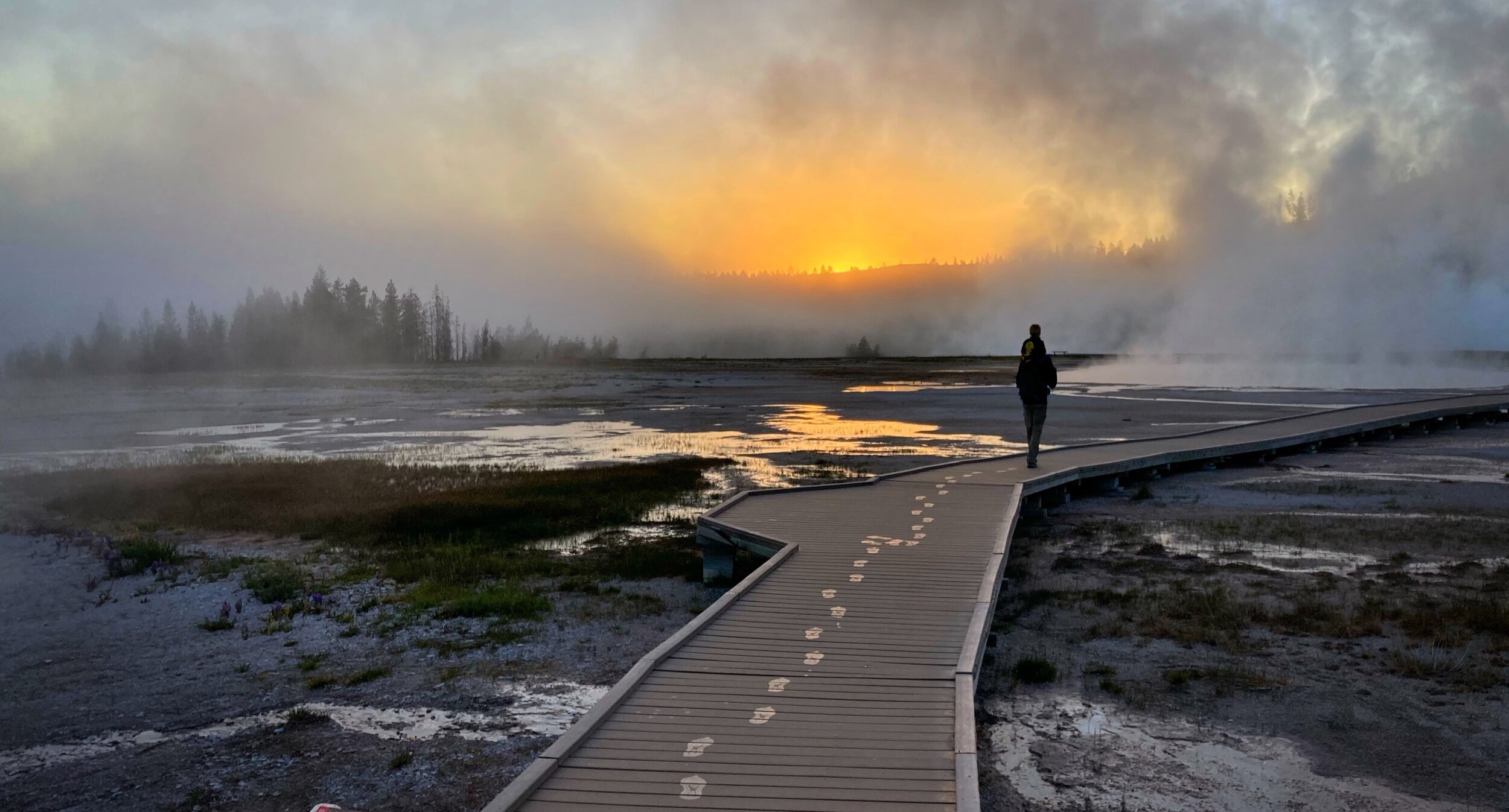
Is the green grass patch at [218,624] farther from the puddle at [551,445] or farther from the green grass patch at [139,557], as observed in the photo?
the puddle at [551,445]

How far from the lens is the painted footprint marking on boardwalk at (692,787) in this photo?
5.53 metres

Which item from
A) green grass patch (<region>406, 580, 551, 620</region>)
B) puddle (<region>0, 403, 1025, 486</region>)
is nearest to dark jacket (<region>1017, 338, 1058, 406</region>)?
puddle (<region>0, 403, 1025, 486</region>)

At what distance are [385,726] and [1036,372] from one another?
1258 cm

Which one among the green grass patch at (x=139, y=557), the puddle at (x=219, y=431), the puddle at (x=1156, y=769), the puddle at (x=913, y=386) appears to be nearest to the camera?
the puddle at (x=1156, y=769)

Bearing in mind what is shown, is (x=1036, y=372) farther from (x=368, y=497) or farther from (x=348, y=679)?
(x=368, y=497)

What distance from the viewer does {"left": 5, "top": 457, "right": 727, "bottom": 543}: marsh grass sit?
17.8 meters

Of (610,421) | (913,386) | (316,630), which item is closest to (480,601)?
(316,630)

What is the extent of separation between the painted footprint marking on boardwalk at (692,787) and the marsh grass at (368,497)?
36.8 feet

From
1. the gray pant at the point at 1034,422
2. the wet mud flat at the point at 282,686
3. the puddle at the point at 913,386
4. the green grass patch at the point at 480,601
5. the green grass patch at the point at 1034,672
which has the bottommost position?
the wet mud flat at the point at 282,686

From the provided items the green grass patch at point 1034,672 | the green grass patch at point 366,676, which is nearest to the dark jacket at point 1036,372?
the green grass patch at point 1034,672

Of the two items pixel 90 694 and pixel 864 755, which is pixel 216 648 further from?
pixel 864 755

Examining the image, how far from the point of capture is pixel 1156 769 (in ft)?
24.7

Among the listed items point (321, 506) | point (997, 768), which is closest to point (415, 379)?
point (321, 506)

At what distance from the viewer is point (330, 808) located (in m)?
5.11
